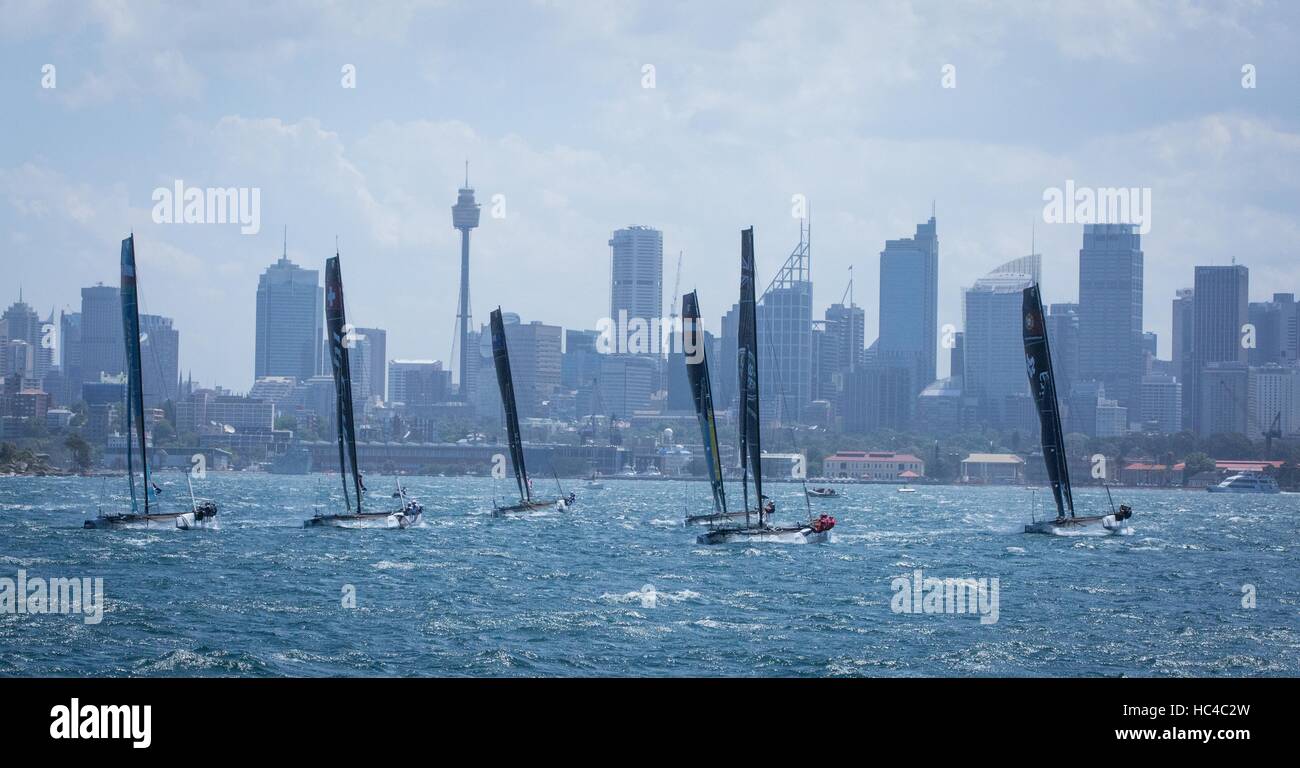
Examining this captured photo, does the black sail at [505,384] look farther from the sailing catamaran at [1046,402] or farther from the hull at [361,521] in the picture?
the sailing catamaran at [1046,402]

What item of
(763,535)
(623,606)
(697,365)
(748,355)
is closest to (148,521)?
(697,365)

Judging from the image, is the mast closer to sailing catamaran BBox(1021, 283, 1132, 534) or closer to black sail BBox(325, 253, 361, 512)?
black sail BBox(325, 253, 361, 512)

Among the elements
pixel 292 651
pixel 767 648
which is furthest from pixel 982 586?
pixel 292 651

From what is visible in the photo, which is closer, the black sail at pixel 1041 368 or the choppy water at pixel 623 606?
the choppy water at pixel 623 606

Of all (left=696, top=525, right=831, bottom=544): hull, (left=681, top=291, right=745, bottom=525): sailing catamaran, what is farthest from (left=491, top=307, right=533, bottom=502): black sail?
(left=696, top=525, right=831, bottom=544): hull

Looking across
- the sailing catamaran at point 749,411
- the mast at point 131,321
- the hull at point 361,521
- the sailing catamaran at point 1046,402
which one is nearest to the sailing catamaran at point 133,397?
the mast at point 131,321

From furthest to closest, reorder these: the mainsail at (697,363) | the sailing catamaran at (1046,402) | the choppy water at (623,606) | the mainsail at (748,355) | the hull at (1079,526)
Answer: the hull at (1079,526)
the sailing catamaran at (1046,402)
the mainsail at (697,363)
the mainsail at (748,355)
the choppy water at (623,606)
